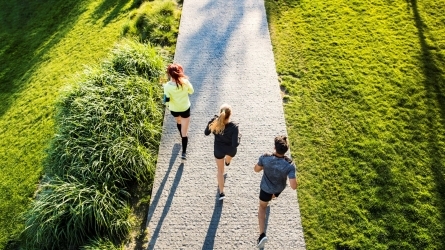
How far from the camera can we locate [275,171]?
4402 millimetres

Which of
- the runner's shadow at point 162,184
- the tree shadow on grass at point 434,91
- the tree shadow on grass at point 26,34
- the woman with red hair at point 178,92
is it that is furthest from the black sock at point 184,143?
the tree shadow on grass at point 26,34

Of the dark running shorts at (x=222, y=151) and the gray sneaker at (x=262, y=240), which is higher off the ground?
the dark running shorts at (x=222, y=151)

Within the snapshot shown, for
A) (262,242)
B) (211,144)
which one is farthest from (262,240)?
(211,144)

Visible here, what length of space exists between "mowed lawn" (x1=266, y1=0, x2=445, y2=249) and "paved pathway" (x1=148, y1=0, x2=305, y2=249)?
366 millimetres

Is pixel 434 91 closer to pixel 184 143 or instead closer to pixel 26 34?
pixel 184 143

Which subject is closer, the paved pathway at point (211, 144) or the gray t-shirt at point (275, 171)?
the gray t-shirt at point (275, 171)

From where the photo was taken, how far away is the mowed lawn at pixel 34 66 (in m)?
6.80

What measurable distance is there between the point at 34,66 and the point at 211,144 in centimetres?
679

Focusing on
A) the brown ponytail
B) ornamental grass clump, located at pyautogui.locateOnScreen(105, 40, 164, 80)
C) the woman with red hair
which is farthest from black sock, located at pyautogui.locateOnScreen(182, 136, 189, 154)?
ornamental grass clump, located at pyautogui.locateOnScreen(105, 40, 164, 80)

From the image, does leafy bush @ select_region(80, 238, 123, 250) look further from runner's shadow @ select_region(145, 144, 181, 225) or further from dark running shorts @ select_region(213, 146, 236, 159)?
dark running shorts @ select_region(213, 146, 236, 159)

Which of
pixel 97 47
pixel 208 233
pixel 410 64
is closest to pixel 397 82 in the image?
pixel 410 64

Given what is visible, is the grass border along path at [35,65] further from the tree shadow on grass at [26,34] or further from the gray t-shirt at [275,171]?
the gray t-shirt at [275,171]

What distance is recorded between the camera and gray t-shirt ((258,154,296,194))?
434 cm

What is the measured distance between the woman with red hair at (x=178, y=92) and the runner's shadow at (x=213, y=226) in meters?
1.38
